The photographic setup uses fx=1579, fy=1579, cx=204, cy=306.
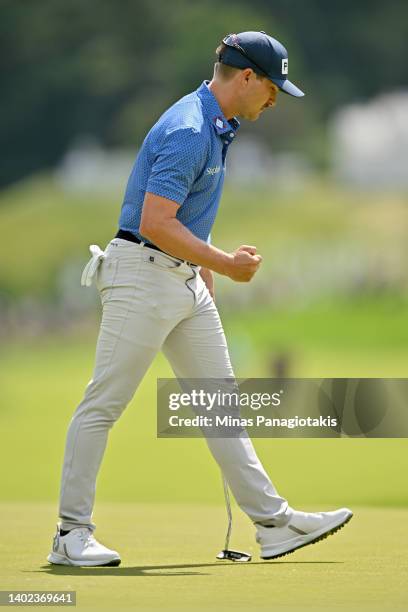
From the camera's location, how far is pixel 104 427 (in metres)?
4.67

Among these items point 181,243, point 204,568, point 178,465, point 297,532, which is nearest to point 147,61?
point 178,465

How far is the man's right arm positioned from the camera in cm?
448

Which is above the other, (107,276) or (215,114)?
(215,114)

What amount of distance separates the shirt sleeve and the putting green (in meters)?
1.07

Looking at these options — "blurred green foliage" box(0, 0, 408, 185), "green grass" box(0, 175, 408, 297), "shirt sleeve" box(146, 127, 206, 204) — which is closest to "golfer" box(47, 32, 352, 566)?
"shirt sleeve" box(146, 127, 206, 204)

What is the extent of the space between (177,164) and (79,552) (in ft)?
3.79

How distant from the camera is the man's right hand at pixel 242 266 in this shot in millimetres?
4504

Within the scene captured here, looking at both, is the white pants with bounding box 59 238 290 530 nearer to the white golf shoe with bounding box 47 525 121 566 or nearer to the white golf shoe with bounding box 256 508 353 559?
the white golf shoe with bounding box 47 525 121 566

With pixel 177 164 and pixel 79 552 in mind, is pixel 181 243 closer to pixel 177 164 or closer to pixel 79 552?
pixel 177 164

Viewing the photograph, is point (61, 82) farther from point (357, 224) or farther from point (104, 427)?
point (104, 427)

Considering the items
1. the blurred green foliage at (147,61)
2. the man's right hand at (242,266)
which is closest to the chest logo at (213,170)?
the man's right hand at (242,266)

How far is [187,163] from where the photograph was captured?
4.50 m

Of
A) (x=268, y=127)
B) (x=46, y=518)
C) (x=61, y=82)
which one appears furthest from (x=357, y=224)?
(x=46, y=518)

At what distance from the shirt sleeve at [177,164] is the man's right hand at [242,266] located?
0.74 ft
